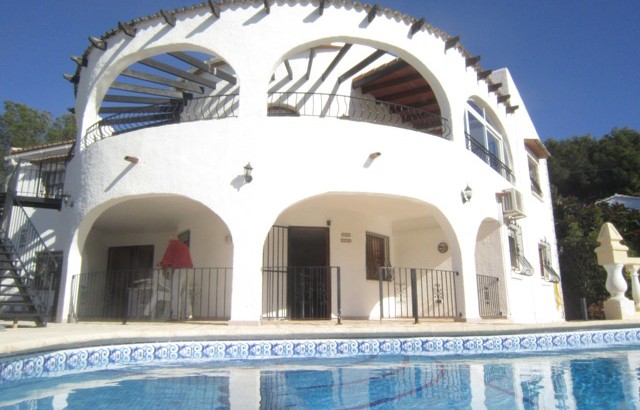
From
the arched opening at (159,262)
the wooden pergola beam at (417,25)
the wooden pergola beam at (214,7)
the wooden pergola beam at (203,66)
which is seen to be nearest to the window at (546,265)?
the wooden pergola beam at (417,25)

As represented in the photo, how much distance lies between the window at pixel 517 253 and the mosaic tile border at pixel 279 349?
511 centimetres

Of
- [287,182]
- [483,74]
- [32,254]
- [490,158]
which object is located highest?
[483,74]

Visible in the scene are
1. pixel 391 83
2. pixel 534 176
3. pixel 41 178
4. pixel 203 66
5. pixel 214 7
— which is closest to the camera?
pixel 214 7

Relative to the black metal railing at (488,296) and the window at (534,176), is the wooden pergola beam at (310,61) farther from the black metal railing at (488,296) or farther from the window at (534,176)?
the window at (534,176)

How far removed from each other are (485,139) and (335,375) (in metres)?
10.2

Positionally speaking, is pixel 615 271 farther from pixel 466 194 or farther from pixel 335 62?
pixel 335 62

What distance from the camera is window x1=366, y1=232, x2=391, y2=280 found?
1302 cm

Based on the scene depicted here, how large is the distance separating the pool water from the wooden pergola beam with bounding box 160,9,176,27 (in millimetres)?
7495

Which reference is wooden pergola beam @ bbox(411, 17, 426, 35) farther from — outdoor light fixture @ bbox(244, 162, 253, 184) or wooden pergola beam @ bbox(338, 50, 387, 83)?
outdoor light fixture @ bbox(244, 162, 253, 184)

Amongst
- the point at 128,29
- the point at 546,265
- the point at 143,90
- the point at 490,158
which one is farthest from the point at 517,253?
the point at 128,29

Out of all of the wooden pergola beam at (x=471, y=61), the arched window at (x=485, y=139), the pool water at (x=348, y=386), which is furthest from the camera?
the arched window at (x=485, y=139)

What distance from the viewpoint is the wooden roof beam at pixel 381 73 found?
1284 centimetres

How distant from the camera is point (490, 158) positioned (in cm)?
1399

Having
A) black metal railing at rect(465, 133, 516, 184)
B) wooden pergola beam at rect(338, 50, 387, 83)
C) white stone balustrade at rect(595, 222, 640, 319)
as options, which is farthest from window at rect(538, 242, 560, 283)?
wooden pergola beam at rect(338, 50, 387, 83)
